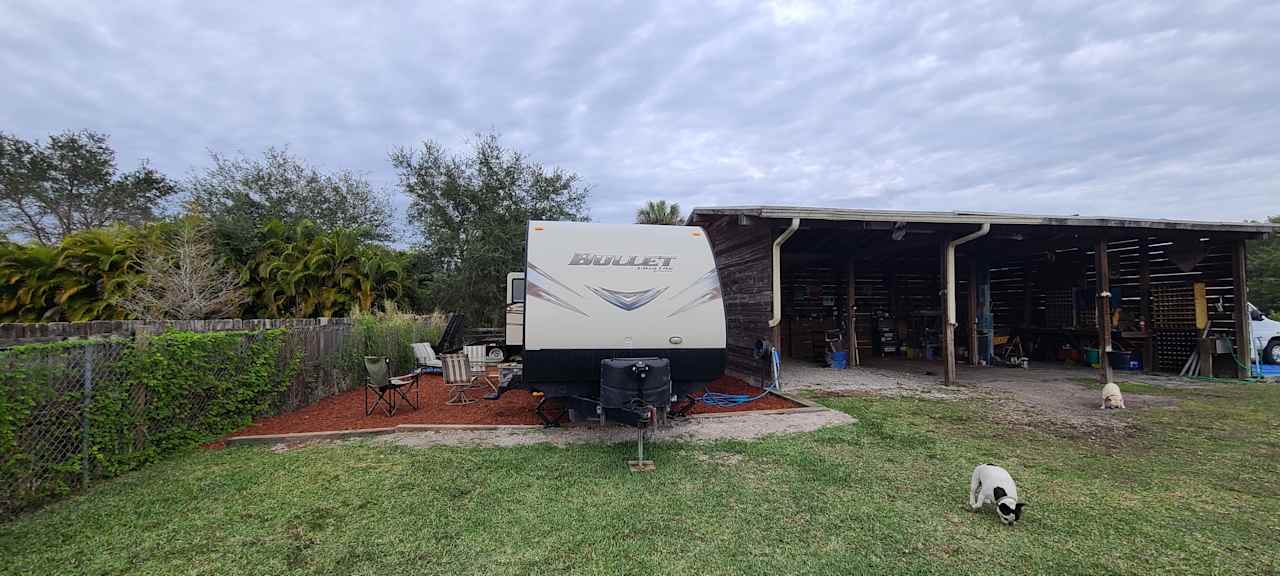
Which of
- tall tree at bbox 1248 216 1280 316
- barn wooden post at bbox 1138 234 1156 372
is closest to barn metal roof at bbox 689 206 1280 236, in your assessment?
barn wooden post at bbox 1138 234 1156 372

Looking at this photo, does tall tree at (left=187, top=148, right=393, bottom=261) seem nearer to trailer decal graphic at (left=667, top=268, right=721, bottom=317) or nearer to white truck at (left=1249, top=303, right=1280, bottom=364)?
trailer decal graphic at (left=667, top=268, right=721, bottom=317)

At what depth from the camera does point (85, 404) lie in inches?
150

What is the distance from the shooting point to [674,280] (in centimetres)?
530

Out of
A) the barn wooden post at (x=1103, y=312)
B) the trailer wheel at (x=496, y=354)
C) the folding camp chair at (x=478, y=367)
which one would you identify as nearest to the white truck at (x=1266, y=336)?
the barn wooden post at (x=1103, y=312)

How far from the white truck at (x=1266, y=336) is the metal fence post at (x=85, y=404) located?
56.9ft

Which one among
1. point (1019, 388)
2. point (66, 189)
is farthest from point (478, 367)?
point (66, 189)

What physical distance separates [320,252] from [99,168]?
13.2 meters

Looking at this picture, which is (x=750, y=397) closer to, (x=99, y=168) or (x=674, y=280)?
(x=674, y=280)

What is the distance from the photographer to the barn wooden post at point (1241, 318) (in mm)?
9281

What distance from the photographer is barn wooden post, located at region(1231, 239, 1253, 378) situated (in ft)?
30.5

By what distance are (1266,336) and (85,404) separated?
1785 cm

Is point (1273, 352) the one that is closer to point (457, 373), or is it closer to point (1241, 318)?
point (1241, 318)

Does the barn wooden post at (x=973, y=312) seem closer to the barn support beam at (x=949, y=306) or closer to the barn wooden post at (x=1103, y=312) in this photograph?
the barn wooden post at (x=1103, y=312)

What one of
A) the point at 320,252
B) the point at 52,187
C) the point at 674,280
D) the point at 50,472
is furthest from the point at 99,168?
the point at 674,280
